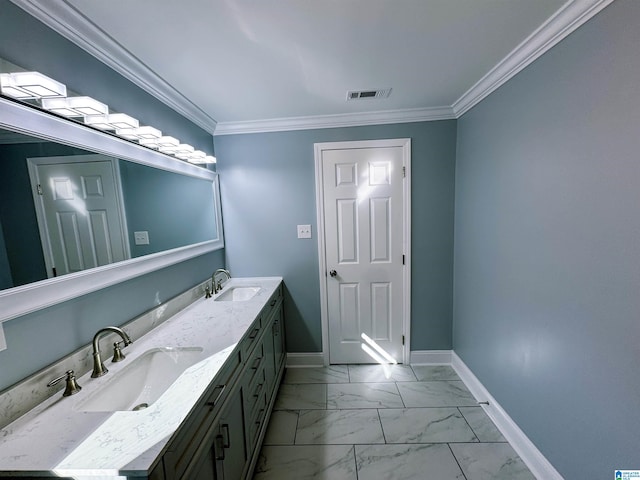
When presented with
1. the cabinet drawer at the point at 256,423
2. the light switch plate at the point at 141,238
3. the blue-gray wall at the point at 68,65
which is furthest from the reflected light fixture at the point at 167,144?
the cabinet drawer at the point at 256,423

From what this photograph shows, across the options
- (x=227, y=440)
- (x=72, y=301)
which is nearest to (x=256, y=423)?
(x=227, y=440)

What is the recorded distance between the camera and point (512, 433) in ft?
5.63

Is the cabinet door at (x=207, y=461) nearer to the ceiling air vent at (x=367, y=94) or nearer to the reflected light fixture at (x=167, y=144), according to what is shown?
the reflected light fixture at (x=167, y=144)

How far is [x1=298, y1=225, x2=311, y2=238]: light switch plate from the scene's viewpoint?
2.56 meters

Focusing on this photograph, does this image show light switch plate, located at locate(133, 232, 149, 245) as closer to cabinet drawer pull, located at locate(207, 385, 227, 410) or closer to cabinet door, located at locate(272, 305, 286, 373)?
cabinet drawer pull, located at locate(207, 385, 227, 410)

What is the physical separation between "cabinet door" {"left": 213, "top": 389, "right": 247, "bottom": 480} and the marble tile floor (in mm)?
386

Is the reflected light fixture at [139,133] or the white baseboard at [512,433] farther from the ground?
the reflected light fixture at [139,133]

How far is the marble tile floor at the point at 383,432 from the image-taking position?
5.22 feet

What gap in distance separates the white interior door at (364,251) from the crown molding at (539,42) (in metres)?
0.76

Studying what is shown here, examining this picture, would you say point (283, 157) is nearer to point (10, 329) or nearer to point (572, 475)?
point (10, 329)

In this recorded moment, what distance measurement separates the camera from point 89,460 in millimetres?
731

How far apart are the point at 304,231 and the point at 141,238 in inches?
53.5

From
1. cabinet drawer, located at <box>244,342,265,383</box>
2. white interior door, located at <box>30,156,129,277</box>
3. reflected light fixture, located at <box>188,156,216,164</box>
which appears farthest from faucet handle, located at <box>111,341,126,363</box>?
reflected light fixture, located at <box>188,156,216,164</box>

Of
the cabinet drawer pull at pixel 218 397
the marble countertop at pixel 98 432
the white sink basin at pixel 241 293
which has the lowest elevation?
the cabinet drawer pull at pixel 218 397
